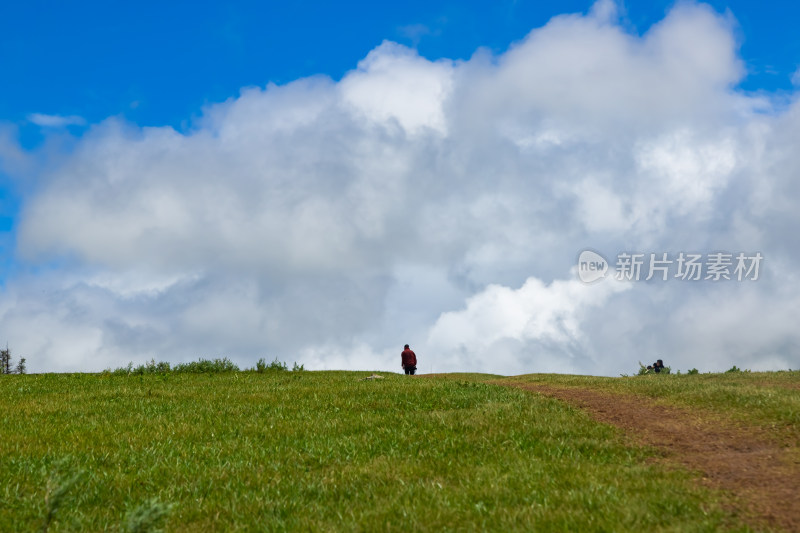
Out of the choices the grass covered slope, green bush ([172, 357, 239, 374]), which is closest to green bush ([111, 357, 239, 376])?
green bush ([172, 357, 239, 374])

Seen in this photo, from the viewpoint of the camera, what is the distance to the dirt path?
28.6ft

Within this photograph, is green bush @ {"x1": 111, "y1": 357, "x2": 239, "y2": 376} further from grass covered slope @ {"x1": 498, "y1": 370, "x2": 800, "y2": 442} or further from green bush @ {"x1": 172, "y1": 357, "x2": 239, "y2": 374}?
grass covered slope @ {"x1": 498, "y1": 370, "x2": 800, "y2": 442}

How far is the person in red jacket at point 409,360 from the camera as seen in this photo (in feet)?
125

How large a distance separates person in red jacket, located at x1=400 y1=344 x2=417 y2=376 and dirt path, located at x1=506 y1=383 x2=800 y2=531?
2109 centimetres

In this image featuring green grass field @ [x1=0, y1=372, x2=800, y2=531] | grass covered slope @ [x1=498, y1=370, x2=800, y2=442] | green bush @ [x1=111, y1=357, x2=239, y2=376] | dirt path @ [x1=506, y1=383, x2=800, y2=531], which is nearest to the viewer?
green grass field @ [x1=0, y1=372, x2=800, y2=531]

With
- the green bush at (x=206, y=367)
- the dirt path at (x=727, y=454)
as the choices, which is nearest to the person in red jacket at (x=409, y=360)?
the green bush at (x=206, y=367)

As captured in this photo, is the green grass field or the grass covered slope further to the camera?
the grass covered slope

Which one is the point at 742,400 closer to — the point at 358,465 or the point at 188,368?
the point at 358,465

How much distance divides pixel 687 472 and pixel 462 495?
4008 mm

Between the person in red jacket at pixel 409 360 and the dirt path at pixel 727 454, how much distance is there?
21.1 metres

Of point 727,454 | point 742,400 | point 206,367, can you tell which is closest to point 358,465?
point 727,454

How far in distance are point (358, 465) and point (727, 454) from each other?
6.78 metres

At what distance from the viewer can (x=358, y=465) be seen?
1139 cm

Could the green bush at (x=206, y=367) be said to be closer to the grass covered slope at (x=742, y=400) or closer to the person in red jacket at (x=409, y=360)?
the person in red jacket at (x=409, y=360)
